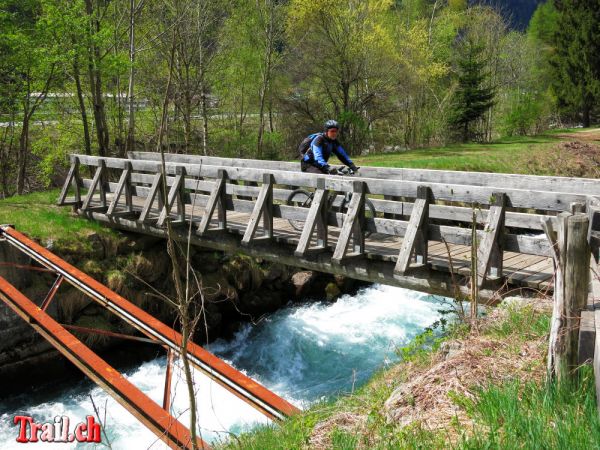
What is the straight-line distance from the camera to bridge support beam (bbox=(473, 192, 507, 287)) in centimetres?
654

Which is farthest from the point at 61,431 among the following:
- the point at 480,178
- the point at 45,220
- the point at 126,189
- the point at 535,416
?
the point at 480,178

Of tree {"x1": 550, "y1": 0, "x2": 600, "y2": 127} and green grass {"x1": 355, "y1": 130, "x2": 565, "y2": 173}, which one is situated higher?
tree {"x1": 550, "y1": 0, "x2": 600, "y2": 127}

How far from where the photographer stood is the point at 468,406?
3361 millimetres

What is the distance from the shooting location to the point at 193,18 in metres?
21.8

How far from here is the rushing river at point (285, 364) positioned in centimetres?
850

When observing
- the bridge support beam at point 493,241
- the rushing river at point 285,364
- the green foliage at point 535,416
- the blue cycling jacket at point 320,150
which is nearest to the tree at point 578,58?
the rushing river at point 285,364

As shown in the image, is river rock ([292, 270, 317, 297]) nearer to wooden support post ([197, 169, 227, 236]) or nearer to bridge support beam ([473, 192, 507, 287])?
wooden support post ([197, 169, 227, 236])

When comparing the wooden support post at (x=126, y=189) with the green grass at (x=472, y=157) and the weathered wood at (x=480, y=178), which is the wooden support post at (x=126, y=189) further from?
the green grass at (x=472, y=157)

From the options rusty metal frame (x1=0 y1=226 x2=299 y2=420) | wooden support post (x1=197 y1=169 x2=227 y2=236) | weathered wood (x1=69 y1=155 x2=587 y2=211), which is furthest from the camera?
wooden support post (x1=197 y1=169 x2=227 y2=236)

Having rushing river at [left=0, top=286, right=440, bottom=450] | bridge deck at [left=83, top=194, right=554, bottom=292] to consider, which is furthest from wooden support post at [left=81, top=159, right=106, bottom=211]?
rushing river at [left=0, top=286, right=440, bottom=450]

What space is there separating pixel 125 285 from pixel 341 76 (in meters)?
19.8

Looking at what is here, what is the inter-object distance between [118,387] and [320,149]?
5.66 meters

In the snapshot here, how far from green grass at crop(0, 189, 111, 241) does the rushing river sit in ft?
9.56

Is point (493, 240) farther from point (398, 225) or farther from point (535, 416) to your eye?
point (535, 416)
